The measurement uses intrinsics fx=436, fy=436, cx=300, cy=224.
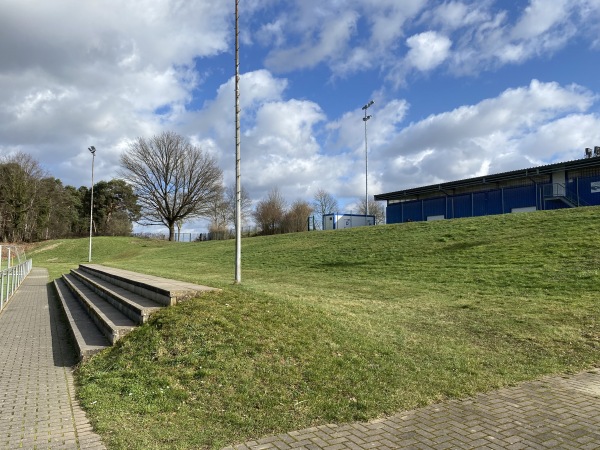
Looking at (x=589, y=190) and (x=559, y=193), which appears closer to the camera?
(x=589, y=190)

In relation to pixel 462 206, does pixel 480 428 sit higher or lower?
lower

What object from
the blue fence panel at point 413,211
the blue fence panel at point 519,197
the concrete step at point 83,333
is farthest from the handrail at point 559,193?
the concrete step at point 83,333

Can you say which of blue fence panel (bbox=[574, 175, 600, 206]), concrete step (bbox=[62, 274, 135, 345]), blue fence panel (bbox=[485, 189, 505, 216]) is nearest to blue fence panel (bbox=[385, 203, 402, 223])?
blue fence panel (bbox=[485, 189, 505, 216])

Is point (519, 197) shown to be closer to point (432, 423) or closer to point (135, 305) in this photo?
point (135, 305)

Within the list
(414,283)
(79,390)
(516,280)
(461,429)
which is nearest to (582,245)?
(516,280)

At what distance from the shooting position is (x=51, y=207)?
2432 inches

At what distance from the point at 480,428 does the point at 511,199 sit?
35.3m

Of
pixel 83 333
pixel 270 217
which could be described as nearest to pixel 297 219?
pixel 270 217

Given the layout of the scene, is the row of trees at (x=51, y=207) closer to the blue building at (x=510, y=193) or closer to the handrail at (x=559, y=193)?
the blue building at (x=510, y=193)

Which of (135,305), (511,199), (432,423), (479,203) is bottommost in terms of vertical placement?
(432,423)

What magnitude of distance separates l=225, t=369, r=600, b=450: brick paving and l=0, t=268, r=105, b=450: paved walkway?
1.65m

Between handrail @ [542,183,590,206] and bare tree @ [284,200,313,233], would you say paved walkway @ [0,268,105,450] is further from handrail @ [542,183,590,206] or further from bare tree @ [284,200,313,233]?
bare tree @ [284,200,313,233]

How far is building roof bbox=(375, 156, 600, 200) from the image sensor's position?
1235 inches

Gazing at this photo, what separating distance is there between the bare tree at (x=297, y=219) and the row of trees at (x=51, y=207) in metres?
25.8
